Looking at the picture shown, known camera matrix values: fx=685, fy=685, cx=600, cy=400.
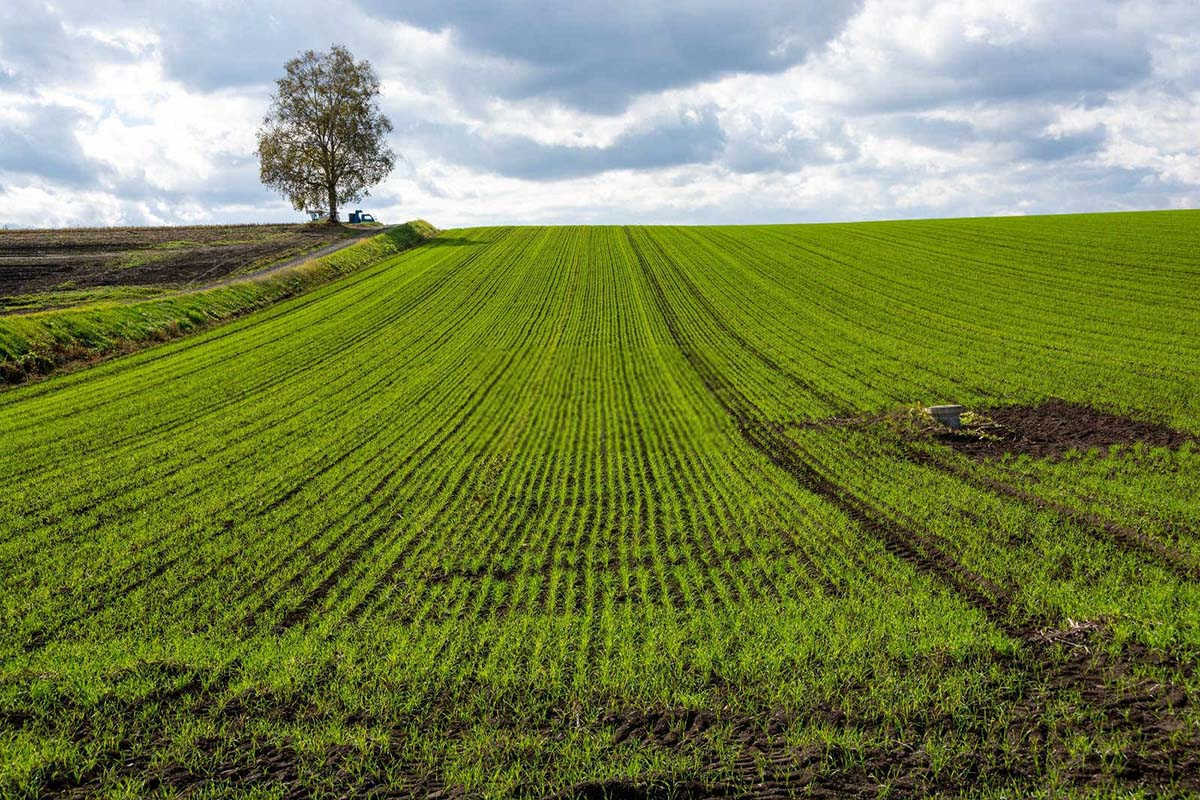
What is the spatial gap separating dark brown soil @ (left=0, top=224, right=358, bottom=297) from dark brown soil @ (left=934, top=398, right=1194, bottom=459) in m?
37.5

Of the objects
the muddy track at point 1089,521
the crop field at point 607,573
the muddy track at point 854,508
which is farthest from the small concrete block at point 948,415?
the muddy track at point 854,508

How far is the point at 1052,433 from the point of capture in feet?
58.2

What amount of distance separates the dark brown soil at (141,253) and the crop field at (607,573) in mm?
14380

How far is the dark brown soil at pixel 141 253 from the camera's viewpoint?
35.7 metres

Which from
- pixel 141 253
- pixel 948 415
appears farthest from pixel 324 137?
pixel 948 415

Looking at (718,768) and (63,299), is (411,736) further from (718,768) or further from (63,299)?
(63,299)

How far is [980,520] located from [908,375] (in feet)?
38.8

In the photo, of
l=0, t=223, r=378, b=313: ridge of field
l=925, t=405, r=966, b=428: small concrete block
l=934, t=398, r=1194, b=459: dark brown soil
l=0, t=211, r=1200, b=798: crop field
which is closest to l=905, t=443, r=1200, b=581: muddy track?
l=0, t=211, r=1200, b=798: crop field

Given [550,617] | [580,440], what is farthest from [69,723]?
[580,440]

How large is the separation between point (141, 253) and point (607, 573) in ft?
151

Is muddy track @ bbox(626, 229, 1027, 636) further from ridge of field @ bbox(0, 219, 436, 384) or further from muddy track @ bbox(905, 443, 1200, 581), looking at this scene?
ridge of field @ bbox(0, 219, 436, 384)

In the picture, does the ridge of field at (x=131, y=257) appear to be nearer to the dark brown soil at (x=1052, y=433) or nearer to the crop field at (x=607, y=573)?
the crop field at (x=607, y=573)

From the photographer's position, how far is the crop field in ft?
22.1

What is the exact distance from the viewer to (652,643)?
892 centimetres
